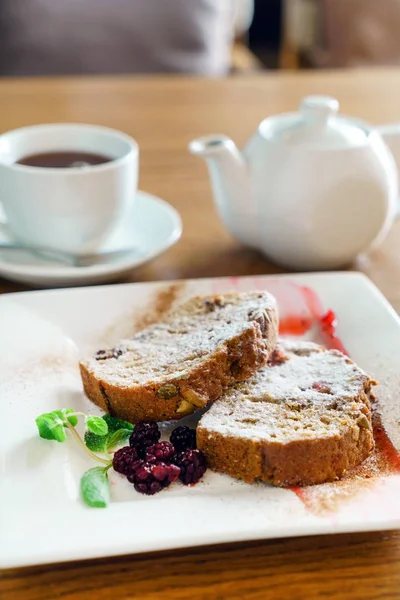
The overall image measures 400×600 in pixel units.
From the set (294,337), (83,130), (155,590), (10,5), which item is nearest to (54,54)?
(10,5)

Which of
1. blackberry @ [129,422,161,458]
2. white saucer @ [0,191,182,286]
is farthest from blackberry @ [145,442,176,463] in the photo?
white saucer @ [0,191,182,286]

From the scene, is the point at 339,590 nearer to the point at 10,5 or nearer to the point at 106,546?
the point at 106,546

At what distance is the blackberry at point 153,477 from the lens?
3.14 ft

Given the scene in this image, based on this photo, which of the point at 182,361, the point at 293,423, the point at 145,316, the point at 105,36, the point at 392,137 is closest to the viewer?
the point at 293,423

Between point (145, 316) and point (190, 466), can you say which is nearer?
point (190, 466)

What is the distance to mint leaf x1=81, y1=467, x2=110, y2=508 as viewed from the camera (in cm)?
91

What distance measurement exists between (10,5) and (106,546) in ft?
9.31

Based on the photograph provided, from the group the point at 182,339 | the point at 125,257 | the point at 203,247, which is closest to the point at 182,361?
the point at 182,339

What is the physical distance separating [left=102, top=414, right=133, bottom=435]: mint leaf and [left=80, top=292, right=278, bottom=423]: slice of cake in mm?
21

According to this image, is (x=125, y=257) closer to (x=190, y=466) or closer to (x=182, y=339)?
(x=182, y=339)

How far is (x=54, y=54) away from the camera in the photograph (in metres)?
3.19

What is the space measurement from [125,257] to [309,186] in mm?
396

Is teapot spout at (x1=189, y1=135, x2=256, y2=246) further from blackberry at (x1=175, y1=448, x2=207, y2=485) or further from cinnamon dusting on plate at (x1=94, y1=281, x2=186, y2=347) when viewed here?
blackberry at (x1=175, y1=448, x2=207, y2=485)

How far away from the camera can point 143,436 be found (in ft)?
3.42
